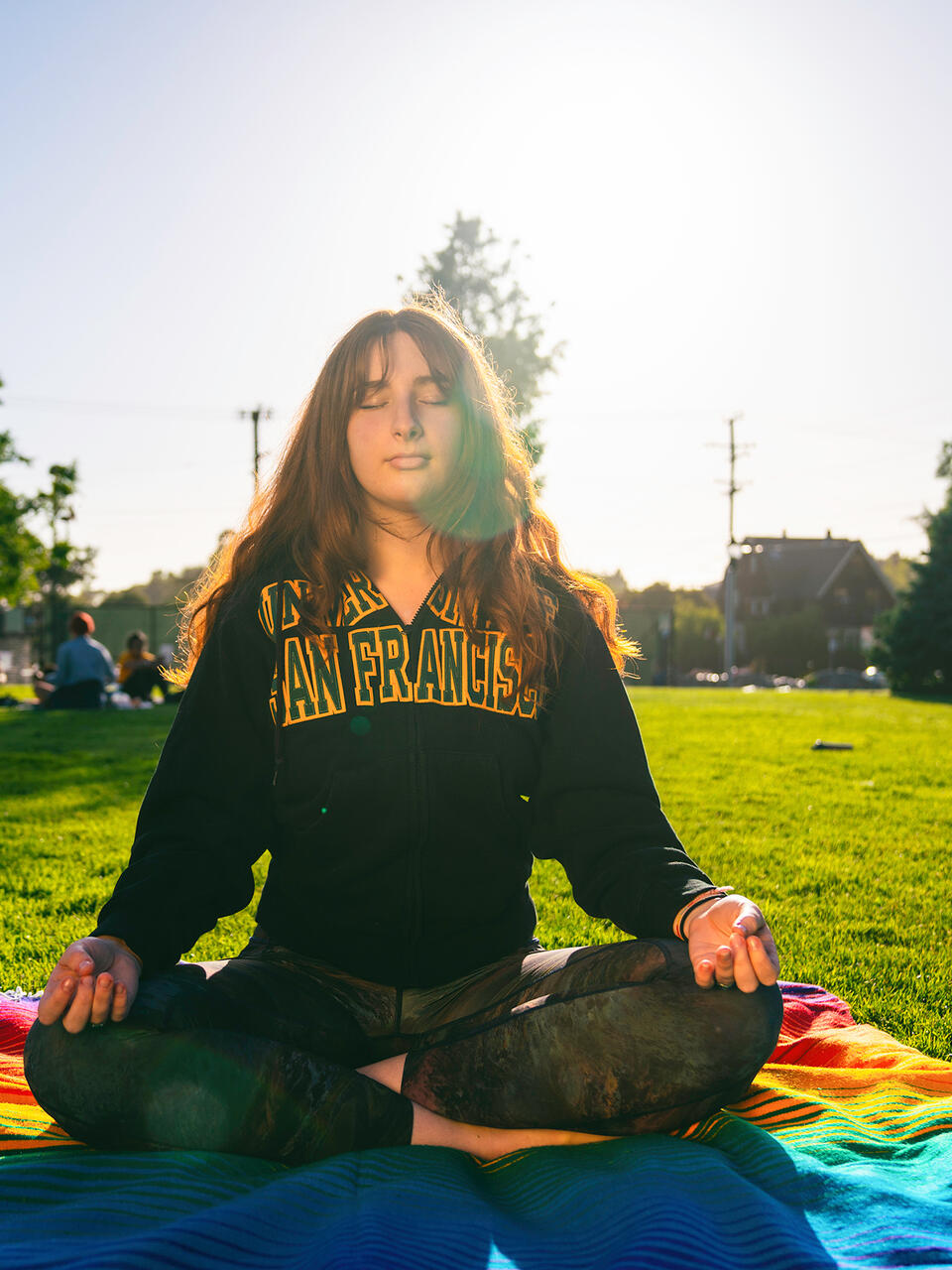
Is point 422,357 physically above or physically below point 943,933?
above

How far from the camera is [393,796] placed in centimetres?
197

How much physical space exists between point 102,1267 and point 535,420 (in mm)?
26073

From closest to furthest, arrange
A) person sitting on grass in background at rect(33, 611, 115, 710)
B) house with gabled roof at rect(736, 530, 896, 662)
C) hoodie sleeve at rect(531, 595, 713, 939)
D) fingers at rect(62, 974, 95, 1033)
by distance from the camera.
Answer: fingers at rect(62, 974, 95, 1033), hoodie sleeve at rect(531, 595, 713, 939), person sitting on grass in background at rect(33, 611, 115, 710), house with gabled roof at rect(736, 530, 896, 662)

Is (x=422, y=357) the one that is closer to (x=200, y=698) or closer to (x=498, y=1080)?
(x=200, y=698)

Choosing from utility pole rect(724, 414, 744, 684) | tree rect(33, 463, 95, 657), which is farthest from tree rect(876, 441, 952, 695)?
tree rect(33, 463, 95, 657)

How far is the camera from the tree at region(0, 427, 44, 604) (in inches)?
1158

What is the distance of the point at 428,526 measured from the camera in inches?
91.7

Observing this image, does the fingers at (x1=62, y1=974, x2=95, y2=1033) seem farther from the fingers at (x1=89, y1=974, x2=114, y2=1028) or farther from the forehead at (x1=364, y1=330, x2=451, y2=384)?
the forehead at (x1=364, y1=330, x2=451, y2=384)

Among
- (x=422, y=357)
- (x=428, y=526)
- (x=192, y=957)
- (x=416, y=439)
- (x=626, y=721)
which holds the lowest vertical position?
(x=192, y=957)

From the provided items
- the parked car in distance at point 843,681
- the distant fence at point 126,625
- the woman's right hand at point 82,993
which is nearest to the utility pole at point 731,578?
the parked car in distance at point 843,681

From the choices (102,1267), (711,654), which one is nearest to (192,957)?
(102,1267)

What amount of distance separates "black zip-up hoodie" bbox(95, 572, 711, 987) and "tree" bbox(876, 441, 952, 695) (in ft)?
88.8

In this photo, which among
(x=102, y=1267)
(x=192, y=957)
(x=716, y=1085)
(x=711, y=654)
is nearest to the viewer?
(x=102, y=1267)

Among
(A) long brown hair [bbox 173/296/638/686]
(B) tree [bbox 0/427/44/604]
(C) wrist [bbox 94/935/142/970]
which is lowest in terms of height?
(C) wrist [bbox 94/935/142/970]
